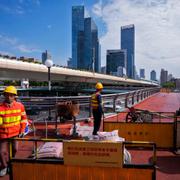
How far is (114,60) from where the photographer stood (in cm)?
14562

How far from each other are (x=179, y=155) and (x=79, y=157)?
3973 mm

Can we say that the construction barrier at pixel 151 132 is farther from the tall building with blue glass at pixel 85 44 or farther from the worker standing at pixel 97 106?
the tall building with blue glass at pixel 85 44

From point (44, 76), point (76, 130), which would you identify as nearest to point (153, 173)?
point (76, 130)

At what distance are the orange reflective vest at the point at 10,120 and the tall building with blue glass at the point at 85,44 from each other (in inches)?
4325

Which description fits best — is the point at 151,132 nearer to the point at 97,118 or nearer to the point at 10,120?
the point at 97,118

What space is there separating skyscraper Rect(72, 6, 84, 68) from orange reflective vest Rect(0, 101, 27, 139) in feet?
398

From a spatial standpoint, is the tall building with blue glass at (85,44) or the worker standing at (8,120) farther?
the tall building with blue glass at (85,44)

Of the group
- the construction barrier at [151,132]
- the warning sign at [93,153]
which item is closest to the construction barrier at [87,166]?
the warning sign at [93,153]

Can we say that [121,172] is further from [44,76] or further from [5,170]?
[44,76]

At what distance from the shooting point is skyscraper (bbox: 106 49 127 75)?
14325 centimetres

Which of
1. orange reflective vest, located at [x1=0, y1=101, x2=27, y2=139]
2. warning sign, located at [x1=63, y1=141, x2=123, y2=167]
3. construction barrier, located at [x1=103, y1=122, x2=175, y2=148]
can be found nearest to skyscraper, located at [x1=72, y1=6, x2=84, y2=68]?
construction barrier, located at [x1=103, y1=122, x2=175, y2=148]

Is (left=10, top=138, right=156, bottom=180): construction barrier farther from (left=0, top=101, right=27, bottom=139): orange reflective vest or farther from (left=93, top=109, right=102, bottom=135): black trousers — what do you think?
(left=93, top=109, right=102, bottom=135): black trousers

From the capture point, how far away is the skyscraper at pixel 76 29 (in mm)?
128875

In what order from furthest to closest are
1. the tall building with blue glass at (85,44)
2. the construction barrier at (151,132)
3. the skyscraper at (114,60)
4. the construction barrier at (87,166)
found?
the skyscraper at (114,60) → the tall building with blue glass at (85,44) → the construction barrier at (151,132) → the construction barrier at (87,166)
